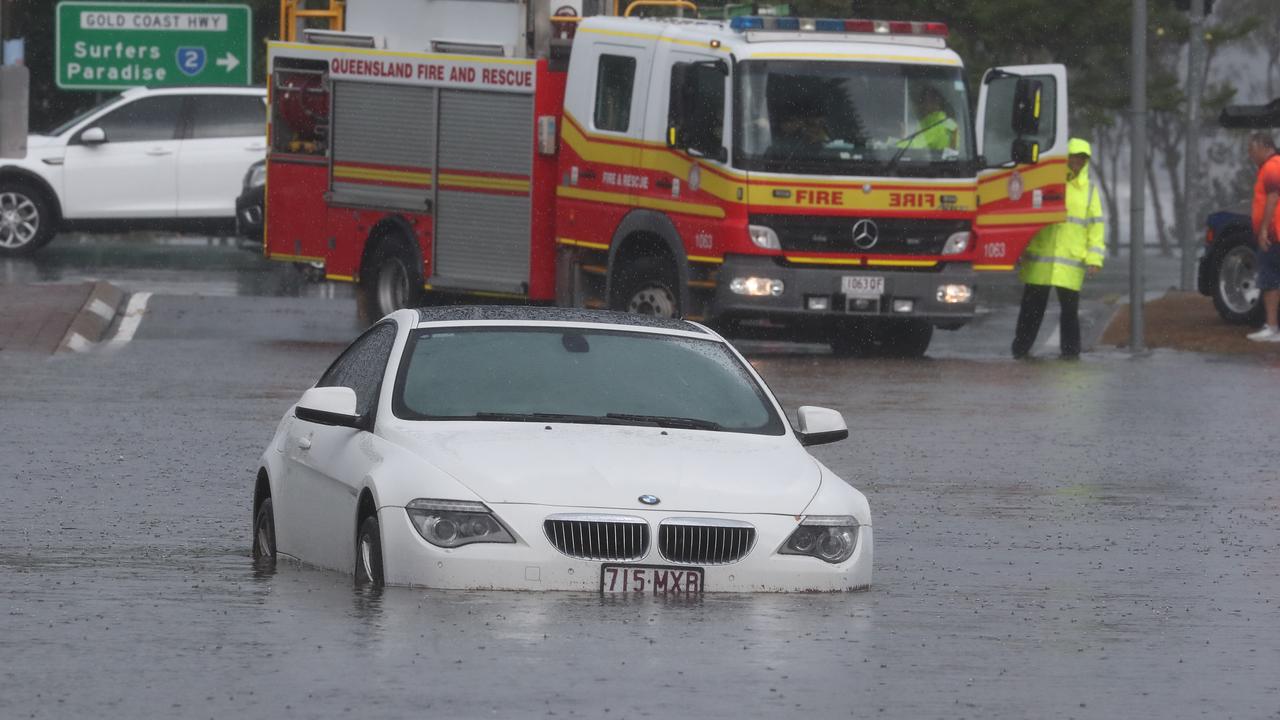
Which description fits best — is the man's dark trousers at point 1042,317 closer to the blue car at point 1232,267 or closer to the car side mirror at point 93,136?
the blue car at point 1232,267

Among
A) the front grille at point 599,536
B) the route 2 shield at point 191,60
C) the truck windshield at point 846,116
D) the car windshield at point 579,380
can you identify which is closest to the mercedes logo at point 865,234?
the truck windshield at point 846,116

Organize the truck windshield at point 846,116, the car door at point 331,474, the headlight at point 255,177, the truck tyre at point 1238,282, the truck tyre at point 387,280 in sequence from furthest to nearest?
the headlight at point 255,177, the truck tyre at point 1238,282, the truck tyre at point 387,280, the truck windshield at point 846,116, the car door at point 331,474

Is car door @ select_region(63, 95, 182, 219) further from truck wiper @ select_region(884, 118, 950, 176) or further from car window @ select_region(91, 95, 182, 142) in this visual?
truck wiper @ select_region(884, 118, 950, 176)

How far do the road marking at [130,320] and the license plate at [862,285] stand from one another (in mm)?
5907

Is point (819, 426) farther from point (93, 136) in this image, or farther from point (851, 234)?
point (93, 136)

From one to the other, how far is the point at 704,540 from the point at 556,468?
1.82 feet

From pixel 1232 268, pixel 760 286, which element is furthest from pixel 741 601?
pixel 1232 268

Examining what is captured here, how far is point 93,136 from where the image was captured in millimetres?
33344

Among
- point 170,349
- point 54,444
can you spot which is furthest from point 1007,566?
point 170,349

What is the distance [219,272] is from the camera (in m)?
Answer: 33.4

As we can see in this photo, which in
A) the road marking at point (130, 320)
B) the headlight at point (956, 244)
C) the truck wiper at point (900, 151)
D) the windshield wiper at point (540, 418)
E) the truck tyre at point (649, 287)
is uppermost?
the truck wiper at point (900, 151)

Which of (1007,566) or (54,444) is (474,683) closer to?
(1007,566)

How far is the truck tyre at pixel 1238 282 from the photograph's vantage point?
87.1ft

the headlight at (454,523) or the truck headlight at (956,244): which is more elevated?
the headlight at (454,523)
